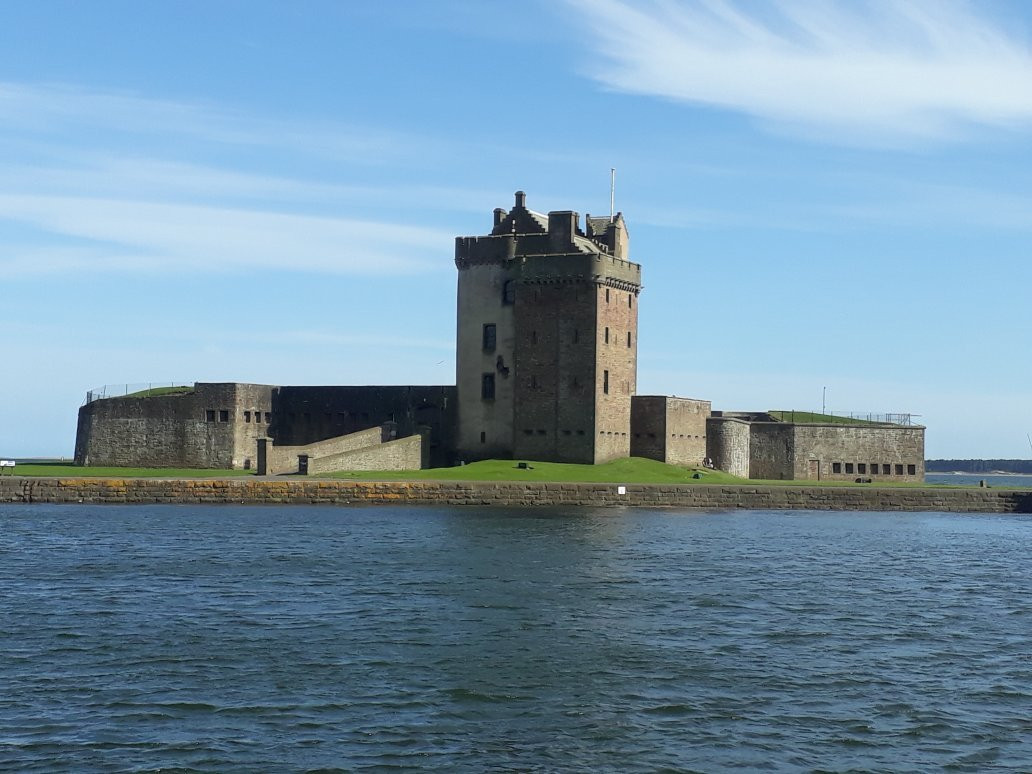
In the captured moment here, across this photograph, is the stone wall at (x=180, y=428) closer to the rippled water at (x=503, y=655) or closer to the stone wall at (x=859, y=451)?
the rippled water at (x=503, y=655)

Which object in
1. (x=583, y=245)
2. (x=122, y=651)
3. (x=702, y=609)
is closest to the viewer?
(x=122, y=651)

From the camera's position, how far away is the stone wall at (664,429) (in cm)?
7538

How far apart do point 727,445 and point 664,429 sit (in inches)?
272

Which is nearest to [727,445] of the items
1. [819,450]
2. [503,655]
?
[819,450]

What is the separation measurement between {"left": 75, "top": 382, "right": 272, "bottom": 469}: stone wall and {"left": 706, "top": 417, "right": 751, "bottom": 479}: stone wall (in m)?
26.6

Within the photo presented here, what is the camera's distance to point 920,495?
7131 cm

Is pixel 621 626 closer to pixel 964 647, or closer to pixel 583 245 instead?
pixel 964 647

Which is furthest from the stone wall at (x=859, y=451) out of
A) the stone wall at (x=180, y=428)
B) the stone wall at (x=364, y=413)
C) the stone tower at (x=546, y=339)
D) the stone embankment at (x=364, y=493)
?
the stone wall at (x=180, y=428)

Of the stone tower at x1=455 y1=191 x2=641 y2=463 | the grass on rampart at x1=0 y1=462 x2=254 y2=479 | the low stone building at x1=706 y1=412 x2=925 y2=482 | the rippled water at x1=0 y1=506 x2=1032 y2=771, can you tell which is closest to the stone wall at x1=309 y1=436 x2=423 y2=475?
the stone tower at x1=455 y1=191 x2=641 y2=463

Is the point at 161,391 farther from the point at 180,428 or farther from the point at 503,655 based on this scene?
the point at 503,655

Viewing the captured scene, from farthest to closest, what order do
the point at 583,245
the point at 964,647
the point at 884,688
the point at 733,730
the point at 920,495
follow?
the point at 583,245
the point at 920,495
the point at 964,647
the point at 884,688
the point at 733,730

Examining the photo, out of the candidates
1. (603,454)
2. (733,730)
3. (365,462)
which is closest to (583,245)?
(603,454)

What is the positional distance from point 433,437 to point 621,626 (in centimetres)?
4796

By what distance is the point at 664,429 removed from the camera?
75.2m
